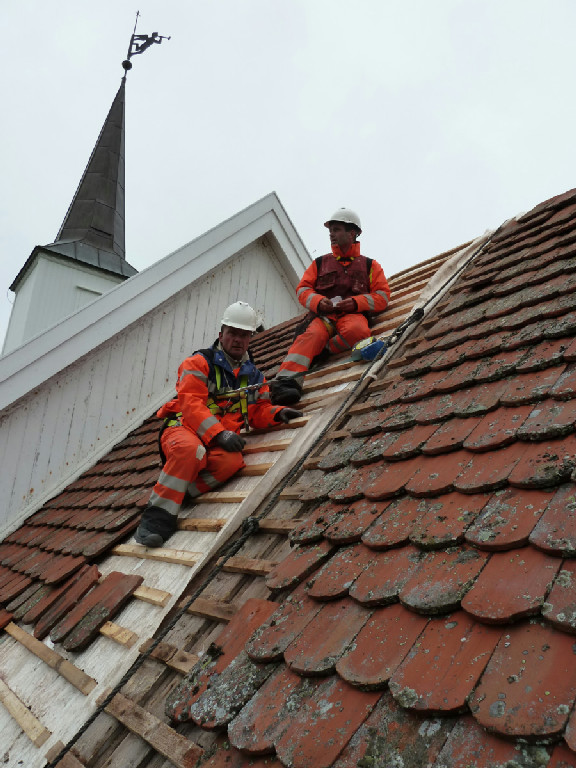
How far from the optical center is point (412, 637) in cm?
122

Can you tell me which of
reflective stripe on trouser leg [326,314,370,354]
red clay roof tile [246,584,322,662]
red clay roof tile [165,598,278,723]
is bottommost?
red clay roof tile [165,598,278,723]

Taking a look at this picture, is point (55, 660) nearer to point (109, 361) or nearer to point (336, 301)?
point (336, 301)

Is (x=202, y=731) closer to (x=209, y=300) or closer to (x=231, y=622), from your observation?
(x=231, y=622)

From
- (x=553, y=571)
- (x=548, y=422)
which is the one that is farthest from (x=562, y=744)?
(x=548, y=422)

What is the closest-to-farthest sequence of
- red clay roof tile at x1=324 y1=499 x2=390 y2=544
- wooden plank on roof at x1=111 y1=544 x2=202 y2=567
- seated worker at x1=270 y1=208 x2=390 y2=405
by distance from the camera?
red clay roof tile at x1=324 y1=499 x2=390 y2=544 < wooden plank on roof at x1=111 y1=544 x2=202 y2=567 < seated worker at x1=270 y1=208 x2=390 y2=405

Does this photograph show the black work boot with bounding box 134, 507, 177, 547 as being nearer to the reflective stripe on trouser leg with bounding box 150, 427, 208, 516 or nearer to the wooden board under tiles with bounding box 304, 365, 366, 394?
the reflective stripe on trouser leg with bounding box 150, 427, 208, 516

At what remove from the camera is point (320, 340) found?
422 centimetres

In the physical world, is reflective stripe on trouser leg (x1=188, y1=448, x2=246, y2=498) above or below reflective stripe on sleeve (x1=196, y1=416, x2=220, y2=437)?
below

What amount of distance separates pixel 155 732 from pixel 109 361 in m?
5.20

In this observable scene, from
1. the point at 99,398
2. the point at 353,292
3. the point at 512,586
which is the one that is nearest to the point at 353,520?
the point at 512,586

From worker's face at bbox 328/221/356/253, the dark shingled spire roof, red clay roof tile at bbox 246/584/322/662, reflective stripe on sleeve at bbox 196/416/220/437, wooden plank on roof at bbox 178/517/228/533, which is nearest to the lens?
red clay roof tile at bbox 246/584/322/662

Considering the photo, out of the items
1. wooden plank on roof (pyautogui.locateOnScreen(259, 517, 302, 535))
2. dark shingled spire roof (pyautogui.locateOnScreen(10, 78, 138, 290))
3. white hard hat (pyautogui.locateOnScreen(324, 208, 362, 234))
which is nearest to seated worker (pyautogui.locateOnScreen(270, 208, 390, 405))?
white hard hat (pyautogui.locateOnScreen(324, 208, 362, 234))

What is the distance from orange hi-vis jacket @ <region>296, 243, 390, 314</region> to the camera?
4320 millimetres

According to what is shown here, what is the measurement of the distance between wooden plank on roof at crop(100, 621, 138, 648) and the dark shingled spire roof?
39.0 feet
